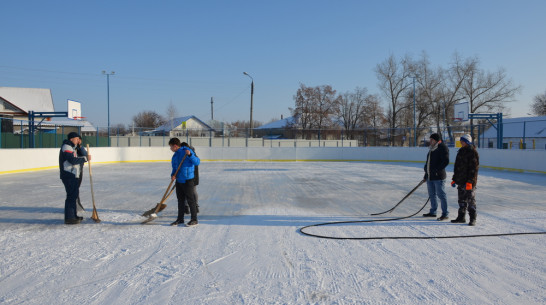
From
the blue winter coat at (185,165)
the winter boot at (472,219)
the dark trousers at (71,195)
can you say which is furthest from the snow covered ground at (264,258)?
the blue winter coat at (185,165)

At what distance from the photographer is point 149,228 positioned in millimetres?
6141

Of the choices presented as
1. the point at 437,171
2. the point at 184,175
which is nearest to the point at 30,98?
the point at 184,175

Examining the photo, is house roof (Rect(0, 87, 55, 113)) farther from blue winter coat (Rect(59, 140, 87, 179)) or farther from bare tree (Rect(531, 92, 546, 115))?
bare tree (Rect(531, 92, 546, 115))

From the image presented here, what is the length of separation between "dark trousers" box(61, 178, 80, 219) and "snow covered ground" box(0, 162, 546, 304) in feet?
0.85

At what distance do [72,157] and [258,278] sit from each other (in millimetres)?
4321

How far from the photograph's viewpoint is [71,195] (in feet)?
20.6

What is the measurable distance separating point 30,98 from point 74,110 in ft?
85.2

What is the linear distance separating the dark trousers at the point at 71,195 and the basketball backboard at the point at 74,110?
82.5 ft

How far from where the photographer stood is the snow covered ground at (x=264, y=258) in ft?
11.3

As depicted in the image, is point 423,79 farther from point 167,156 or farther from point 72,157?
point 72,157

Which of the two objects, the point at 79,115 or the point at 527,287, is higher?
the point at 79,115

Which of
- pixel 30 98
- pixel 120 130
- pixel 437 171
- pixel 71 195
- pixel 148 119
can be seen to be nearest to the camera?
pixel 71 195

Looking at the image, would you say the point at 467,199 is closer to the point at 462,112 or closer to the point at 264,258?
the point at 264,258

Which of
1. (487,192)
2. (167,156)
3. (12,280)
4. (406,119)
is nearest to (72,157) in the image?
(12,280)
